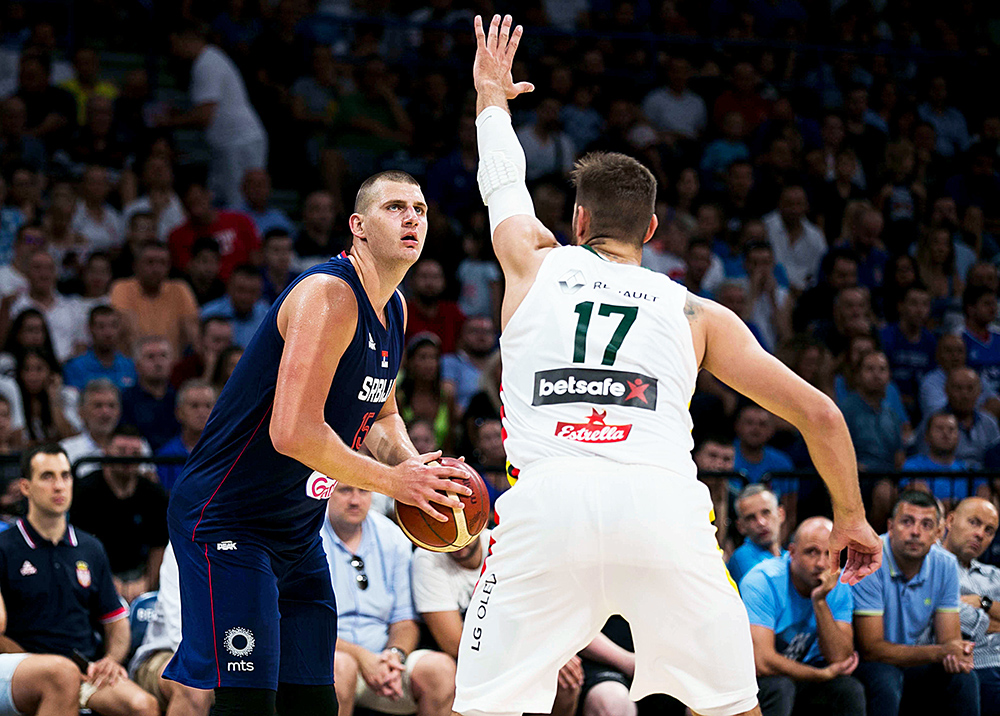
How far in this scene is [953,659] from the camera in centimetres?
703

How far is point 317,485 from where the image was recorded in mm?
4289

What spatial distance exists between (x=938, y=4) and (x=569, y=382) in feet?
45.9

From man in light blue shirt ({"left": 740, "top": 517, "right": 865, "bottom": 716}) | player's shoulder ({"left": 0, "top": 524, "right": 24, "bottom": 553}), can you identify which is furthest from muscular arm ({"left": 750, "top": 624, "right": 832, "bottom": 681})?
player's shoulder ({"left": 0, "top": 524, "right": 24, "bottom": 553})

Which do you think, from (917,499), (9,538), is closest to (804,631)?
(917,499)

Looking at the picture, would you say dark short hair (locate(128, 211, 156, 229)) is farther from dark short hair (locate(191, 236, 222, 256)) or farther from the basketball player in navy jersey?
the basketball player in navy jersey

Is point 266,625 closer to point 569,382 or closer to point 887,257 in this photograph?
point 569,382

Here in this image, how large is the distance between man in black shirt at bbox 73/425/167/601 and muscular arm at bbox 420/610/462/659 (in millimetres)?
1807

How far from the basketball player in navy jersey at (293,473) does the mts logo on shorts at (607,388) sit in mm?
517

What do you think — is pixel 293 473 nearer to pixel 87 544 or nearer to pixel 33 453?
pixel 33 453

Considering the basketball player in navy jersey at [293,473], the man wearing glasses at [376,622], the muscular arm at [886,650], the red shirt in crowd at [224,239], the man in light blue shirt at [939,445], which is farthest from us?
the red shirt in crowd at [224,239]

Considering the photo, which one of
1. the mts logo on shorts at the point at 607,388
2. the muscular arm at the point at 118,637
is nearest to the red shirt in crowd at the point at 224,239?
the muscular arm at the point at 118,637

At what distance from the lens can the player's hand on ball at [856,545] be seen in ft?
12.3

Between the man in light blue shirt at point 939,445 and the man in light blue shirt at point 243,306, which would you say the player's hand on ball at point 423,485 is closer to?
the man in light blue shirt at point 243,306

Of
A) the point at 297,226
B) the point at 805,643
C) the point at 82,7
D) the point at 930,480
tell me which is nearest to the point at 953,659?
the point at 805,643
